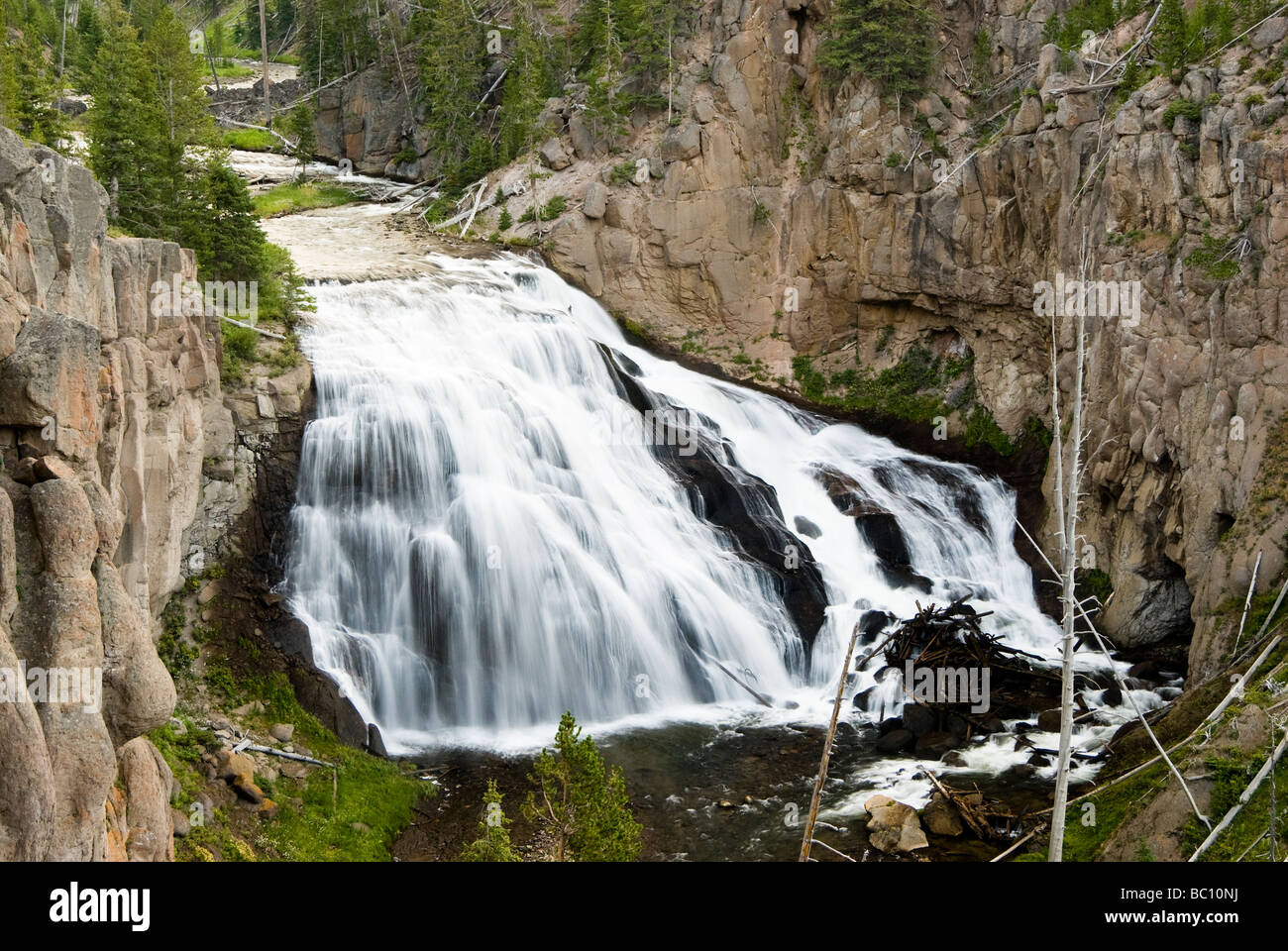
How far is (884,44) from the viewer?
1373 inches

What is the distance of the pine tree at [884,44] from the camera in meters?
34.8

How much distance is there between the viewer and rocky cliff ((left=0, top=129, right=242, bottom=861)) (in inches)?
417

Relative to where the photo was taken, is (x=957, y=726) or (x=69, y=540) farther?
(x=957, y=726)

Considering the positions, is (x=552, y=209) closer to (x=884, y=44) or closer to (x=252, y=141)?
(x=884, y=44)

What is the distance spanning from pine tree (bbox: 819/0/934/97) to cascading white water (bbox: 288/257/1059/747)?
12116 mm

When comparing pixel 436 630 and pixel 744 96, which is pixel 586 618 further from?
pixel 744 96

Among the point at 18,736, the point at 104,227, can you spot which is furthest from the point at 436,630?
the point at 18,736

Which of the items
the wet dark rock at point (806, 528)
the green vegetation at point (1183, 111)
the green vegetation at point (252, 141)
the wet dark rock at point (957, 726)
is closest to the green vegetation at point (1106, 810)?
the wet dark rock at point (957, 726)

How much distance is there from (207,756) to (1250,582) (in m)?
18.7

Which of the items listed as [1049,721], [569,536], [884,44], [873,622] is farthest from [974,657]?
[884,44]

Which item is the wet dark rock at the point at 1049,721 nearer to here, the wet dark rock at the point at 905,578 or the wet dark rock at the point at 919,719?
the wet dark rock at the point at 919,719

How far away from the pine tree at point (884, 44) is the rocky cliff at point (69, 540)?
25.1 meters

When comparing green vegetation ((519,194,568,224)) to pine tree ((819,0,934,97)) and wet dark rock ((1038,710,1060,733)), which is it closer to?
pine tree ((819,0,934,97))

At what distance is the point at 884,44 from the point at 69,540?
30.2 metres
